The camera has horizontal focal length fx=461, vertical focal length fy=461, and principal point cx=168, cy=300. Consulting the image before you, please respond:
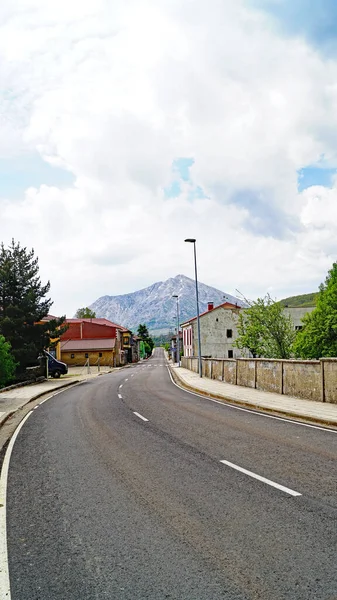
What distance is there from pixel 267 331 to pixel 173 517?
37.5 m

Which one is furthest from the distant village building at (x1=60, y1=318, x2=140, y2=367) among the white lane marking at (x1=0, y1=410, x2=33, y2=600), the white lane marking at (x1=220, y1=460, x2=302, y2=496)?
the white lane marking at (x1=220, y1=460, x2=302, y2=496)

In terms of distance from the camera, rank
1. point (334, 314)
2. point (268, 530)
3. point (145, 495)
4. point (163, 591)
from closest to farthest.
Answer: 1. point (163, 591)
2. point (268, 530)
3. point (145, 495)
4. point (334, 314)

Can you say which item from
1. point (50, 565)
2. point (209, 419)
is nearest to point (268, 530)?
point (50, 565)

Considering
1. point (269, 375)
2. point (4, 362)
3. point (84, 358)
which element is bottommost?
point (84, 358)

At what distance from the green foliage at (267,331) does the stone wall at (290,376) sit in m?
14.0

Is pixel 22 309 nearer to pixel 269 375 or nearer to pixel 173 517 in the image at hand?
pixel 269 375

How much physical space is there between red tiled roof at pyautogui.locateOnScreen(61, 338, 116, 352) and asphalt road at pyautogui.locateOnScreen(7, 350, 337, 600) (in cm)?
6365

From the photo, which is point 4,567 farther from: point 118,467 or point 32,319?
point 32,319

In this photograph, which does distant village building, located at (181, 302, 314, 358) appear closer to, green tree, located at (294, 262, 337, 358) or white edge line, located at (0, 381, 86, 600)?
green tree, located at (294, 262, 337, 358)

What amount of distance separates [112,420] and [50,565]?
9.93 metres

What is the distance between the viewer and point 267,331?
42.1 metres

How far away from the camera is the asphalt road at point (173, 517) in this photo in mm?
4070

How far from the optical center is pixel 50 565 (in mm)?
4477

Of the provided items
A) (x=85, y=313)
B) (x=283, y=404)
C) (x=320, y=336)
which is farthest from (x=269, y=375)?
(x=85, y=313)
